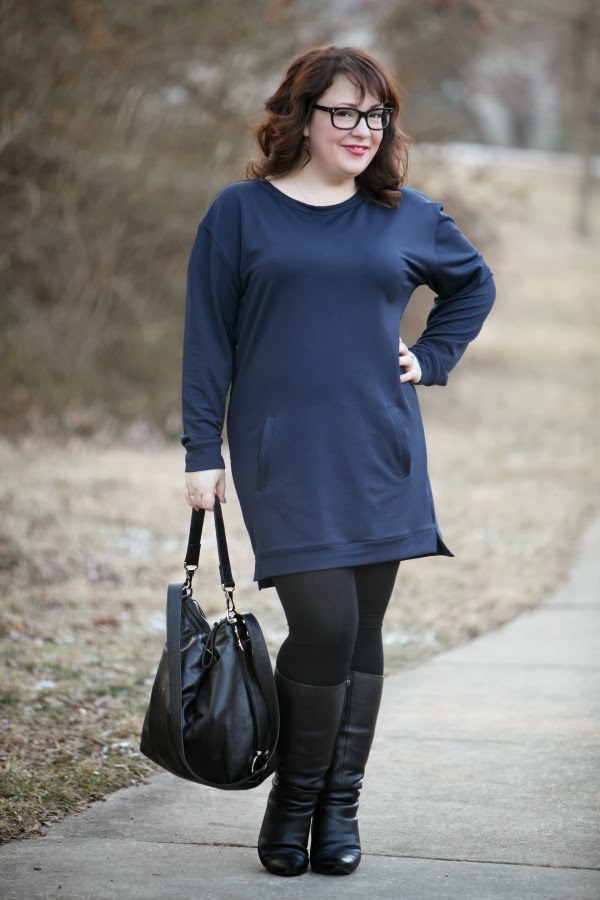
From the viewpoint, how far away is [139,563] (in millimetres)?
7281

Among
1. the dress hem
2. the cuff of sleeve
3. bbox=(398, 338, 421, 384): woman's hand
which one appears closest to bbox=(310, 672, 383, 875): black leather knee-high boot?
the dress hem

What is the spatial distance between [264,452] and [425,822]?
124cm

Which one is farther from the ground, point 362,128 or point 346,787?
point 362,128

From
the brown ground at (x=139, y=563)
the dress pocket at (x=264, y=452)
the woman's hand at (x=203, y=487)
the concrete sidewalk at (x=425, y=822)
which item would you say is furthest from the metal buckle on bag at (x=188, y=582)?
the brown ground at (x=139, y=563)

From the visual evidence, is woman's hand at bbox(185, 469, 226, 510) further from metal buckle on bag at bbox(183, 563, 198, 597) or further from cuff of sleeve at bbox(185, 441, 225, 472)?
metal buckle on bag at bbox(183, 563, 198, 597)

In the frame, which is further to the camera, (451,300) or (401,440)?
(451,300)

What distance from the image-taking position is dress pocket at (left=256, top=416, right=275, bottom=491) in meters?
3.02

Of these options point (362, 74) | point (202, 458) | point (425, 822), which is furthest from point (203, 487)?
point (425, 822)

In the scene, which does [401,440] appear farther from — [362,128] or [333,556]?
[362,128]

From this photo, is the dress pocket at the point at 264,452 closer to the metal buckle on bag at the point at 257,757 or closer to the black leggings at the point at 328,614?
the black leggings at the point at 328,614

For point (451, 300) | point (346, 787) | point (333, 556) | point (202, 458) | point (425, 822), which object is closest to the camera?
point (333, 556)

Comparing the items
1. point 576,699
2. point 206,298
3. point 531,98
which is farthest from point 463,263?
point 531,98

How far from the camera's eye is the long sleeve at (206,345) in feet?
10.1

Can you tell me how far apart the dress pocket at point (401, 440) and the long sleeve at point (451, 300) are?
0.71ft
